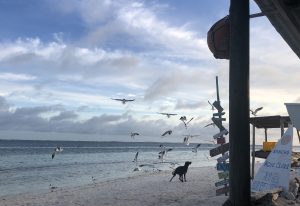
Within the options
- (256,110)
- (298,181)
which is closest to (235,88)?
(298,181)

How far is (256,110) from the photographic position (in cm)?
1770

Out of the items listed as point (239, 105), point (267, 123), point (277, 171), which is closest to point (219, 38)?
point (239, 105)

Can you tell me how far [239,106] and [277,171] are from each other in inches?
173

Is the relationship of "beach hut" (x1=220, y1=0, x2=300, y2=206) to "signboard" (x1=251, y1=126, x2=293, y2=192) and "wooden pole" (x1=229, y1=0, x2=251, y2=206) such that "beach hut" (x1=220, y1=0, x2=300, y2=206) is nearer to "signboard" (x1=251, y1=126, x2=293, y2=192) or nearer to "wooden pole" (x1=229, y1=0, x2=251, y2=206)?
"wooden pole" (x1=229, y1=0, x2=251, y2=206)

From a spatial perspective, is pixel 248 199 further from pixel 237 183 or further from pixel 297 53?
pixel 297 53

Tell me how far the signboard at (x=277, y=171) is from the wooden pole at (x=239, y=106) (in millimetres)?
3864

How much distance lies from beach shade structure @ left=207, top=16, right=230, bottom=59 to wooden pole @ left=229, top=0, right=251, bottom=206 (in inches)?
39.8

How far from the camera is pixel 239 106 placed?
16.8ft

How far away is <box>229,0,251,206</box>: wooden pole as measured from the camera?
5.09 m

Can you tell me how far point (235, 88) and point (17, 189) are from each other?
2494cm

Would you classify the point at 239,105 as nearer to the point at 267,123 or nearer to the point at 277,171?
the point at 277,171

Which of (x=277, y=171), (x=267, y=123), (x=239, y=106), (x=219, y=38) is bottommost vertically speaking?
(x=277, y=171)

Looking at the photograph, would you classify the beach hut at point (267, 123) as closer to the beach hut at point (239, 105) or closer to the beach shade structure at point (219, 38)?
the beach shade structure at point (219, 38)

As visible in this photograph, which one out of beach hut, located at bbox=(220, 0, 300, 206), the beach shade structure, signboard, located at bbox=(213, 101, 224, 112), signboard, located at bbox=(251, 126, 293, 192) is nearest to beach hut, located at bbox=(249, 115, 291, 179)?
signboard, located at bbox=(213, 101, 224, 112)
